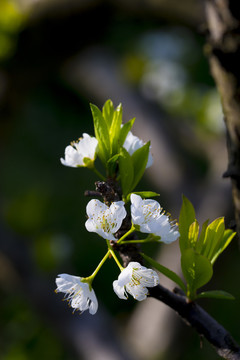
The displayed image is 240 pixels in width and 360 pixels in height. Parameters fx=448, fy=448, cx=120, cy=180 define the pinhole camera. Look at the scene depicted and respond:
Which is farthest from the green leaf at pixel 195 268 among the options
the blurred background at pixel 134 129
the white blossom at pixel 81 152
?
the blurred background at pixel 134 129

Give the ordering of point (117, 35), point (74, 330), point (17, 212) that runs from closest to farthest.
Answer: point (74, 330) → point (17, 212) → point (117, 35)

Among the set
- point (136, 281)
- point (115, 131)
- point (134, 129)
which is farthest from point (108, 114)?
point (134, 129)

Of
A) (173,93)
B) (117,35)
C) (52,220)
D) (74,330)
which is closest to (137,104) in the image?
(173,93)

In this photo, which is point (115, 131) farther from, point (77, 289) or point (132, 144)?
point (77, 289)

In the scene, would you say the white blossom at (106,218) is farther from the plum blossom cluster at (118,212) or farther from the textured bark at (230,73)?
the textured bark at (230,73)

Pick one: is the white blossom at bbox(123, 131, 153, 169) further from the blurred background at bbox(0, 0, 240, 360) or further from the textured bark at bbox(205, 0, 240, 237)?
the blurred background at bbox(0, 0, 240, 360)

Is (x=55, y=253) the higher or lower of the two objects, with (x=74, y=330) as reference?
higher

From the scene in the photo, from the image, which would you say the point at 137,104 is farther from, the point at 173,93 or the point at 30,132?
the point at 30,132
